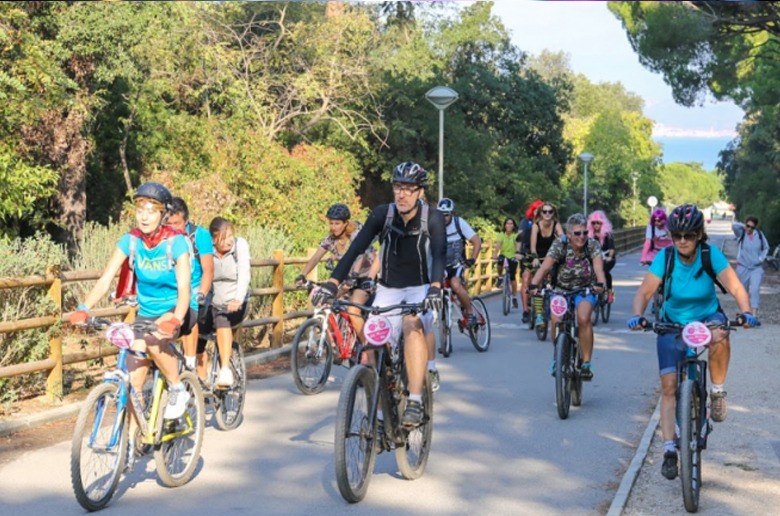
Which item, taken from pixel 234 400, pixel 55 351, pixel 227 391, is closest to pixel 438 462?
pixel 227 391

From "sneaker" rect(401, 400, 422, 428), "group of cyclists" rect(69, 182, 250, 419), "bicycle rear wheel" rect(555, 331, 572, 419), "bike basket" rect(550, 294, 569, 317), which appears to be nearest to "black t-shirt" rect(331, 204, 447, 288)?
"sneaker" rect(401, 400, 422, 428)

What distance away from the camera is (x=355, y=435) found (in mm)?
7219

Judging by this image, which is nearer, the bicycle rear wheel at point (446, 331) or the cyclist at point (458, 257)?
the bicycle rear wheel at point (446, 331)

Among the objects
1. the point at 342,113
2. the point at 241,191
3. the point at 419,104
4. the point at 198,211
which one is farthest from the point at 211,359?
the point at 419,104

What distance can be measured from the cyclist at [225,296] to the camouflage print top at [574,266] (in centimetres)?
315

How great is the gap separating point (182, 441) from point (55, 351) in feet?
11.0

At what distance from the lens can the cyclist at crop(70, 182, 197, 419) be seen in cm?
736

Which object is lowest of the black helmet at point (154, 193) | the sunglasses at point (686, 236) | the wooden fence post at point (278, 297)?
the wooden fence post at point (278, 297)

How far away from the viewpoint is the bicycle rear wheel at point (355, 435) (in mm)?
7039

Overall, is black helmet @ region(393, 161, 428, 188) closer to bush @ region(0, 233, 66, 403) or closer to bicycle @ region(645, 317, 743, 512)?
bicycle @ region(645, 317, 743, 512)

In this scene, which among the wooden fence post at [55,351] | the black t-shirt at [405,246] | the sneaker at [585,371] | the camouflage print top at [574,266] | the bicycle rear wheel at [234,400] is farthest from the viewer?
the camouflage print top at [574,266]

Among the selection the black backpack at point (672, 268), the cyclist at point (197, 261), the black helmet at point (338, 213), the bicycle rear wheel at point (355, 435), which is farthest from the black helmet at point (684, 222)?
the black helmet at point (338, 213)

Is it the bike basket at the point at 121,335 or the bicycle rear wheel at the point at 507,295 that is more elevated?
the bike basket at the point at 121,335

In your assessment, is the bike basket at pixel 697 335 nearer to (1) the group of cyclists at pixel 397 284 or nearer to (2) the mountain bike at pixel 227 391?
(1) the group of cyclists at pixel 397 284
